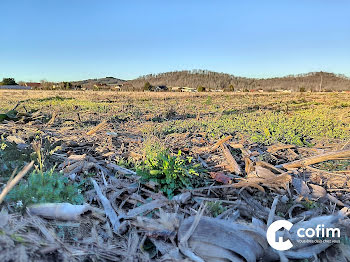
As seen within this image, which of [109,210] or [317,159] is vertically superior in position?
[317,159]

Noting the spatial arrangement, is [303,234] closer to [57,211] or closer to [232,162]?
[232,162]

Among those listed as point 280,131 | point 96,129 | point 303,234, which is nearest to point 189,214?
point 303,234

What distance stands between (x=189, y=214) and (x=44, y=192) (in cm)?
155

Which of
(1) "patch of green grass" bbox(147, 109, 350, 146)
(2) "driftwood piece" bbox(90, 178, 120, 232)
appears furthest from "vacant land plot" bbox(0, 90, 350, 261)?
(1) "patch of green grass" bbox(147, 109, 350, 146)

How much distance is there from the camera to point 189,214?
3.03 meters

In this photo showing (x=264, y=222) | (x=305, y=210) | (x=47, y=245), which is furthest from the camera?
(x=305, y=210)

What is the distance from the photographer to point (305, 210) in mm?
3314

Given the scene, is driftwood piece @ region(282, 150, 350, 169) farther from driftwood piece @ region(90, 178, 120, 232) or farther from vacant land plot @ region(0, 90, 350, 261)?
driftwood piece @ region(90, 178, 120, 232)

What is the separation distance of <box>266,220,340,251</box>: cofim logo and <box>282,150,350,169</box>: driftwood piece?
167cm

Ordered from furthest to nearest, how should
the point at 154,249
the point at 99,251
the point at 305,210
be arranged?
the point at 305,210 → the point at 154,249 → the point at 99,251

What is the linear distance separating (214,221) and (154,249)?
572 mm

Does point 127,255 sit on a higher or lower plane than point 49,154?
lower

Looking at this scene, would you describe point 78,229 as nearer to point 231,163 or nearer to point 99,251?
point 99,251

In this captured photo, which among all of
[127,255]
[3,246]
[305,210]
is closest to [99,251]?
[127,255]
